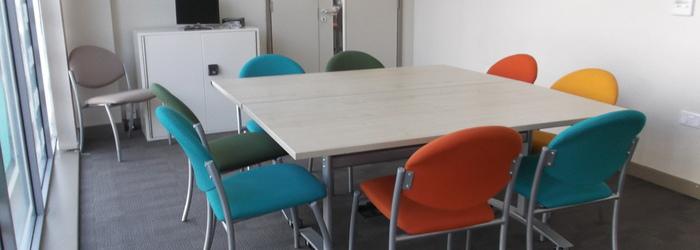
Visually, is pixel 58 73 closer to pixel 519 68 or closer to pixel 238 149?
pixel 238 149

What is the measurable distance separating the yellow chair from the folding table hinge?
1379 mm

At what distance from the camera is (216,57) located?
486cm

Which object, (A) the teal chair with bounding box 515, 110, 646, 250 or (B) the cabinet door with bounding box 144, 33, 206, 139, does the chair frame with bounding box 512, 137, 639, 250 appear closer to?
(A) the teal chair with bounding box 515, 110, 646, 250

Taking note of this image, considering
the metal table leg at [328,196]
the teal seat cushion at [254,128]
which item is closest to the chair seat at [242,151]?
the teal seat cushion at [254,128]

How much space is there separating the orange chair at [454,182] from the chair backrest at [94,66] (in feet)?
10.5

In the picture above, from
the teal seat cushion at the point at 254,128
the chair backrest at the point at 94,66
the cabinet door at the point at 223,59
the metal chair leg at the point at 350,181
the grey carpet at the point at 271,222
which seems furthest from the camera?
the cabinet door at the point at 223,59

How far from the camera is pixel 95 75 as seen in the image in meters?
4.64

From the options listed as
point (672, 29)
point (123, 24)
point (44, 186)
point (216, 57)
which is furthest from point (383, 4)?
point (44, 186)

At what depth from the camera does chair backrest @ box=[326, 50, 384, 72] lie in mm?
3952

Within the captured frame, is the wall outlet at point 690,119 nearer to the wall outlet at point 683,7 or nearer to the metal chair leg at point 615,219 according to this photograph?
the wall outlet at point 683,7

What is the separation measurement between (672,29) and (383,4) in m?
2.99

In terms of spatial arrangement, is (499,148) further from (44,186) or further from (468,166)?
(44,186)

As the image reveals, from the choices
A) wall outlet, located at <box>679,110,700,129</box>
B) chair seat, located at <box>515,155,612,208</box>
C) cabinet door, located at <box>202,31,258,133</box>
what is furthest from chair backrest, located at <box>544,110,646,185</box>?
cabinet door, located at <box>202,31,258,133</box>

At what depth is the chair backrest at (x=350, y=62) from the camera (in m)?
3.95
